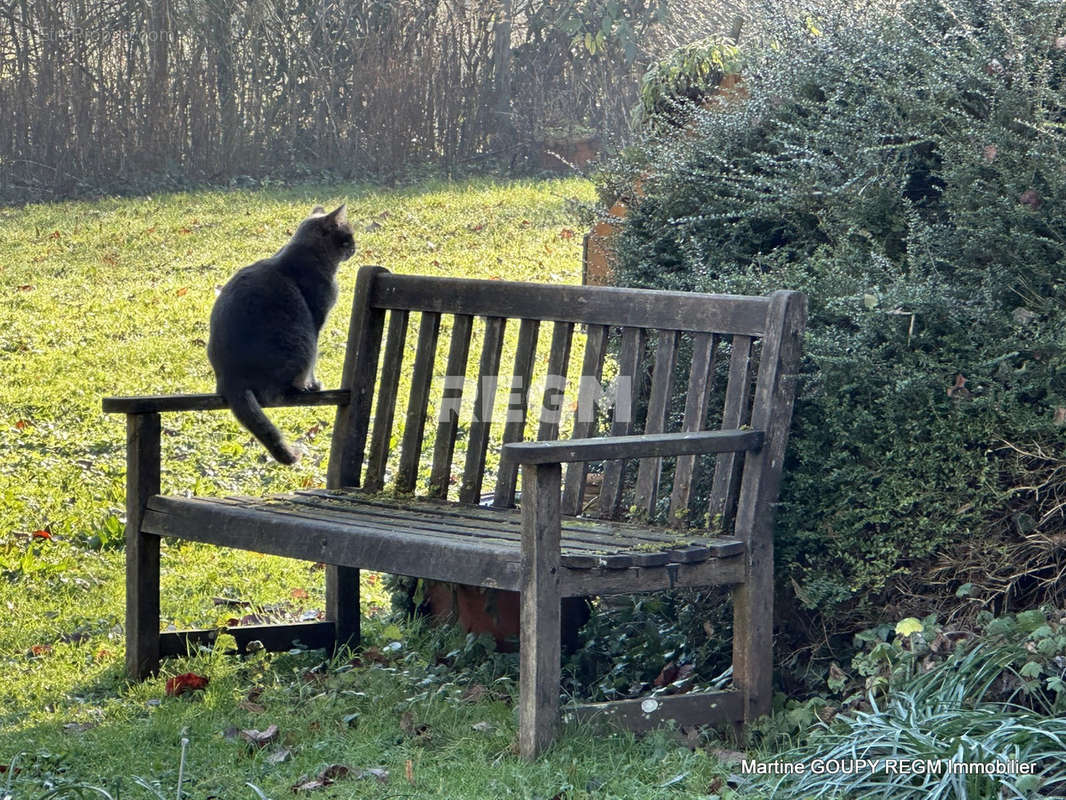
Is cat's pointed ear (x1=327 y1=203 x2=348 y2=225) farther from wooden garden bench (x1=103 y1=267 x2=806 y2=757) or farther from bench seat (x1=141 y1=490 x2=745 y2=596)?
bench seat (x1=141 y1=490 x2=745 y2=596)

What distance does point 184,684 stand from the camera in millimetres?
4020

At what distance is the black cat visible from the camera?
427 centimetres

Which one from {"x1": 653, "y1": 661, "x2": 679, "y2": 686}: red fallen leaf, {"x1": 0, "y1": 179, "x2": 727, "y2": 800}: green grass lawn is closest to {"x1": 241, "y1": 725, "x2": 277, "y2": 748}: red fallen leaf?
{"x1": 0, "y1": 179, "x2": 727, "y2": 800}: green grass lawn

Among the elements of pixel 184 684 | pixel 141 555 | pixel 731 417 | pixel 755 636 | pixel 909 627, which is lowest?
pixel 184 684

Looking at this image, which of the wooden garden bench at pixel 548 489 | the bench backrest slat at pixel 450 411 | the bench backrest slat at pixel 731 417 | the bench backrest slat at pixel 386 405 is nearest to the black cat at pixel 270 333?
the wooden garden bench at pixel 548 489

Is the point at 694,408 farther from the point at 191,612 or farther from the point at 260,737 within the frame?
the point at 191,612

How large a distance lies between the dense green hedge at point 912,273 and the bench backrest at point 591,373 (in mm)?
202

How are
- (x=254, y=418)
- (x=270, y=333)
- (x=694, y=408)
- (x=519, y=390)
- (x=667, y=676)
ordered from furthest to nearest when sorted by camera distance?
1. (x=270, y=333)
2. (x=254, y=418)
3. (x=519, y=390)
4. (x=667, y=676)
5. (x=694, y=408)

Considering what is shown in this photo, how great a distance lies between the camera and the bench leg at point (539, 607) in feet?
10.5

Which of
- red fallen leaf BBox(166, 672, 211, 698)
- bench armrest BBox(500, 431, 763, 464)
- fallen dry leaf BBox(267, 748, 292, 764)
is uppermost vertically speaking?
bench armrest BBox(500, 431, 763, 464)

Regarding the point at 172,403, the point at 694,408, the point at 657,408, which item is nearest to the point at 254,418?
the point at 172,403

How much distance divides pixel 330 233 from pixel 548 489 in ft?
6.63

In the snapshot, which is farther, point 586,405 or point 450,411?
point 450,411

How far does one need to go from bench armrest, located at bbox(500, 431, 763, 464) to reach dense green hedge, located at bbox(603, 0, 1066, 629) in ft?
1.05
